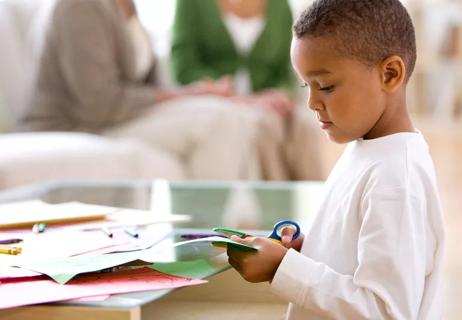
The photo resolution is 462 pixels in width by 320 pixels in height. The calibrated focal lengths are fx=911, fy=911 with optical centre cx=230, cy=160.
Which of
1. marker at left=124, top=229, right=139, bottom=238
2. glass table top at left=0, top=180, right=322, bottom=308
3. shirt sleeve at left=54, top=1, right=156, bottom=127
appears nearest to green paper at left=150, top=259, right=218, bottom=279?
marker at left=124, top=229, right=139, bottom=238

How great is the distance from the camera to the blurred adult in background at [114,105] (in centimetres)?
274

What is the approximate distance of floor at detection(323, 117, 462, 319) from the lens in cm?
224

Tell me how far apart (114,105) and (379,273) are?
213 centimetres

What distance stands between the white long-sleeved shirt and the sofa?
1.42 metres

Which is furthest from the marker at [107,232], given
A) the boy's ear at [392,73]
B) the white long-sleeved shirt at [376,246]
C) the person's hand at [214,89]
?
the person's hand at [214,89]

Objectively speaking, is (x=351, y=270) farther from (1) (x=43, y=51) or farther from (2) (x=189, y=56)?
(2) (x=189, y=56)

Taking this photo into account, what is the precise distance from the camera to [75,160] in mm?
2311

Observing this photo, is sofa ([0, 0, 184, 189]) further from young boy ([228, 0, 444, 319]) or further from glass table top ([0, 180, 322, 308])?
young boy ([228, 0, 444, 319])

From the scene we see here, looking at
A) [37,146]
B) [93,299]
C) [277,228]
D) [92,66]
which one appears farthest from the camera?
[92,66]

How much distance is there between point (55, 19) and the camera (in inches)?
107

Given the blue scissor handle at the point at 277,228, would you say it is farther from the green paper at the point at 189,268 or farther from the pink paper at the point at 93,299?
the pink paper at the point at 93,299

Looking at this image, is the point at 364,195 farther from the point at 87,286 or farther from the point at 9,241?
the point at 9,241

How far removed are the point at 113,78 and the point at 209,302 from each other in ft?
6.43

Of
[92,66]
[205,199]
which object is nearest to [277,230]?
[205,199]
